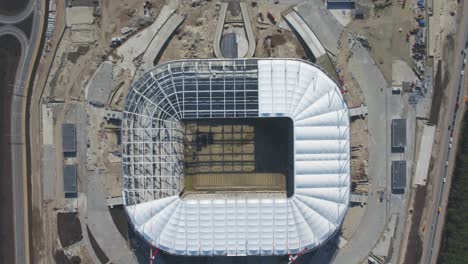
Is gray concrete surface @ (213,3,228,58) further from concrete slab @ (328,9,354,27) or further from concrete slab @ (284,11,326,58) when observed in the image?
concrete slab @ (328,9,354,27)

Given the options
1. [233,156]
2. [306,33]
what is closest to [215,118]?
[233,156]

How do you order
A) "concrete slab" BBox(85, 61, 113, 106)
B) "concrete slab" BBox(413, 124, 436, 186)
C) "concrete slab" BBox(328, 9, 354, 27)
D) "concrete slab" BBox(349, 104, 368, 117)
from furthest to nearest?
"concrete slab" BBox(85, 61, 113, 106)
"concrete slab" BBox(328, 9, 354, 27)
"concrete slab" BBox(413, 124, 436, 186)
"concrete slab" BBox(349, 104, 368, 117)

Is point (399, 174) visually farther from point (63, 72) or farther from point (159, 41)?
point (63, 72)

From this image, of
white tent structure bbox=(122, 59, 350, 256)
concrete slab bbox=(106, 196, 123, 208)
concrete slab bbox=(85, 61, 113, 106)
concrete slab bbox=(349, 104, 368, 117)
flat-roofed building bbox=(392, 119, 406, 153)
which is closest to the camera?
white tent structure bbox=(122, 59, 350, 256)

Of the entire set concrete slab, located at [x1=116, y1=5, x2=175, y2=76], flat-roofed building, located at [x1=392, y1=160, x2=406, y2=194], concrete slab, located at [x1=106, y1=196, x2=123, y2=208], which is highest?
concrete slab, located at [x1=116, y1=5, x2=175, y2=76]

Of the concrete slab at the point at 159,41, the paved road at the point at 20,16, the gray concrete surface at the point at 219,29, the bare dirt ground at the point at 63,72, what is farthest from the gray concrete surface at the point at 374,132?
the paved road at the point at 20,16

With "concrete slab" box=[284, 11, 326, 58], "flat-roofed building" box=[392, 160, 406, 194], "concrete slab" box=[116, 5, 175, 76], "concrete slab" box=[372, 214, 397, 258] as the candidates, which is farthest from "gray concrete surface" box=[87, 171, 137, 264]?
"flat-roofed building" box=[392, 160, 406, 194]
